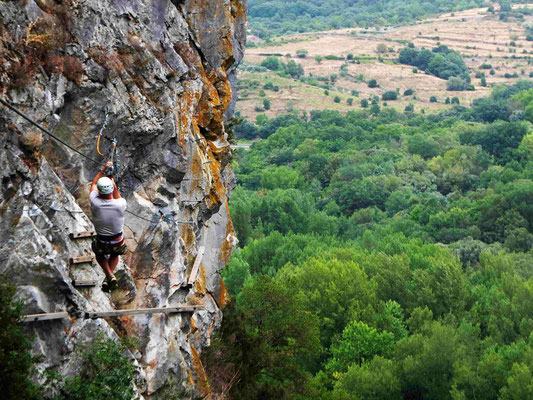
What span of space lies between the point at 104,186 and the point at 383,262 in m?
44.3

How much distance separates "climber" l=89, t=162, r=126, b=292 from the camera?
45.5ft

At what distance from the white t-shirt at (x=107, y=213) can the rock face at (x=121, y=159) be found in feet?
3.39

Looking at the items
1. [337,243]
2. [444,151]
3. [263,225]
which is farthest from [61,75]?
[444,151]

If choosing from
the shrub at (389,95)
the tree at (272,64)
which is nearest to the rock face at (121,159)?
the shrub at (389,95)

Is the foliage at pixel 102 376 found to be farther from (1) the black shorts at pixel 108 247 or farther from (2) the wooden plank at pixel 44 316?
(1) the black shorts at pixel 108 247

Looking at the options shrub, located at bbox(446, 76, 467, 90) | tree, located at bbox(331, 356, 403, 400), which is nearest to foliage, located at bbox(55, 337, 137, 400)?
tree, located at bbox(331, 356, 403, 400)

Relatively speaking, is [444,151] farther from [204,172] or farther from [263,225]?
[204,172]

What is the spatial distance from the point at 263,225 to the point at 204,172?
207ft

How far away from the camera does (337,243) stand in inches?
3009

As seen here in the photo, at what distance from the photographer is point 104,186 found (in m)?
13.7

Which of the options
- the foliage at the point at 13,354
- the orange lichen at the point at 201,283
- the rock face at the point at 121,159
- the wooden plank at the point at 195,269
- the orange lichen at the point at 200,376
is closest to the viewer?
the foliage at the point at 13,354

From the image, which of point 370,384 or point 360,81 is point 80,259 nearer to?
point 370,384

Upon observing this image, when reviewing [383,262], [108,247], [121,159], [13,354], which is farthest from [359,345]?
[13,354]

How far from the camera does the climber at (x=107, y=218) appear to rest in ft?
45.5
